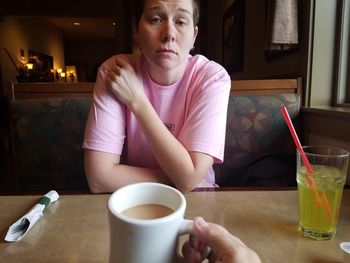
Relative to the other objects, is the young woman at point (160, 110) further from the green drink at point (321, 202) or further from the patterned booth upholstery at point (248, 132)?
Result: the patterned booth upholstery at point (248, 132)

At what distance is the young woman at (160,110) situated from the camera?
745 mm

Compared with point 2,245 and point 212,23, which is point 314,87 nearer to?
point 2,245

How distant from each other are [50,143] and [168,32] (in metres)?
0.81

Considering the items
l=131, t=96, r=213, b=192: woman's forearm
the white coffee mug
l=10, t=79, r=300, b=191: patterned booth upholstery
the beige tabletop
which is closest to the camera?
the white coffee mug

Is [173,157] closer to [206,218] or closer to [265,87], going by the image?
[206,218]

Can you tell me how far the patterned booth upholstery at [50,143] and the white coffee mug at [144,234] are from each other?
105 cm

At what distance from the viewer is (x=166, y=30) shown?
0.82 metres

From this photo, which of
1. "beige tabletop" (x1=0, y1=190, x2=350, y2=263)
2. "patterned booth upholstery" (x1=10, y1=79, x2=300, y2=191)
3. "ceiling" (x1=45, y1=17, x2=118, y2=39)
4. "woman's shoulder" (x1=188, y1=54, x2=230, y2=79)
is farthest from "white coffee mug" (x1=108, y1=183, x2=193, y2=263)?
"ceiling" (x1=45, y1=17, x2=118, y2=39)

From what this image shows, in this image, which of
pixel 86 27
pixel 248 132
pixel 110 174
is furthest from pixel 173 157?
pixel 86 27

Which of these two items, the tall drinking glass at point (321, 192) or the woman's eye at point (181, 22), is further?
the woman's eye at point (181, 22)

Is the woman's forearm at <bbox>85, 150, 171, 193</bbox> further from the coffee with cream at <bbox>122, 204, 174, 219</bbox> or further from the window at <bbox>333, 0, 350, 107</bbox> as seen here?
the window at <bbox>333, 0, 350, 107</bbox>

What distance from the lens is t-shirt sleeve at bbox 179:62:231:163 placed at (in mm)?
782

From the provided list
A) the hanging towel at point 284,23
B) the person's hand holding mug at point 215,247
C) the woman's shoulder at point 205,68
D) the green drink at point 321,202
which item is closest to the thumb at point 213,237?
the person's hand holding mug at point 215,247

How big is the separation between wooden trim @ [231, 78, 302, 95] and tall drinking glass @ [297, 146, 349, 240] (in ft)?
3.14
